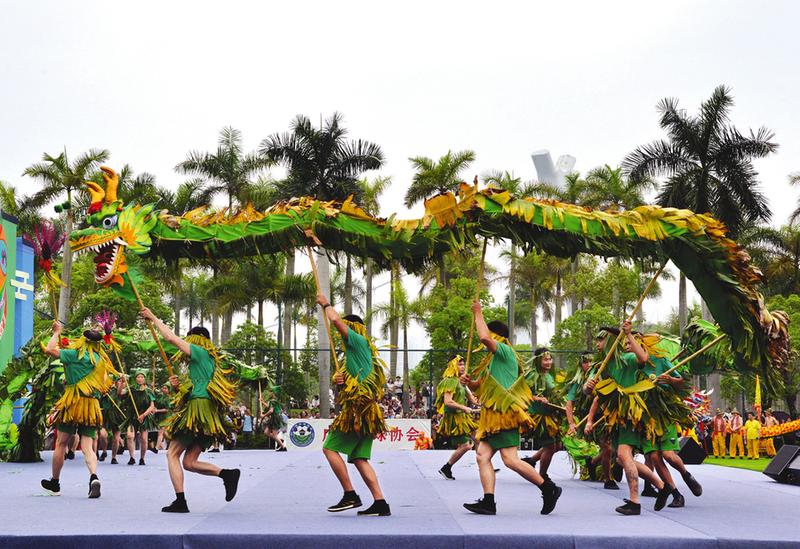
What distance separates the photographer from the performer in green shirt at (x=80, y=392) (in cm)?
945

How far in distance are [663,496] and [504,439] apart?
1.63 meters

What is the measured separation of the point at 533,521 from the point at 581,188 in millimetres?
33775

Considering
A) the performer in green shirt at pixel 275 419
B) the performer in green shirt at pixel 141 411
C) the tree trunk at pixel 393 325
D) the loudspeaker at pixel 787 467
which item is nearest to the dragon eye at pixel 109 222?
the performer in green shirt at pixel 141 411

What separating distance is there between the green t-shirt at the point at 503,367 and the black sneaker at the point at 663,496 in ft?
5.69

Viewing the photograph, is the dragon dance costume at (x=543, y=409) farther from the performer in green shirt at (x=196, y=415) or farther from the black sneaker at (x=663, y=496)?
the performer in green shirt at (x=196, y=415)

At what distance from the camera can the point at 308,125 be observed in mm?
31359

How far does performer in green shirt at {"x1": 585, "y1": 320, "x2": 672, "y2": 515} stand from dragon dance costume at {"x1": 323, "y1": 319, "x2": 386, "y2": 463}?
7.51 feet

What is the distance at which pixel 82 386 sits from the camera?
9844 millimetres

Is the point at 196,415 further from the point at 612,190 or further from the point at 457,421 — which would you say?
the point at 612,190

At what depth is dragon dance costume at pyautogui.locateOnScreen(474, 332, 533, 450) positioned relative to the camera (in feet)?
26.1

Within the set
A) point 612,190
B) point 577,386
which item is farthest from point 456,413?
point 612,190

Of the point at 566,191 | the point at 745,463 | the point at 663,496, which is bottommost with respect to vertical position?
the point at 745,463

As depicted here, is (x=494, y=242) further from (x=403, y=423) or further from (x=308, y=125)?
(x=308, y=125)

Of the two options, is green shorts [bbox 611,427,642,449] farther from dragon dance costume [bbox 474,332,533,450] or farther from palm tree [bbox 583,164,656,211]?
palm tree [bbox 583,164,656,211]
